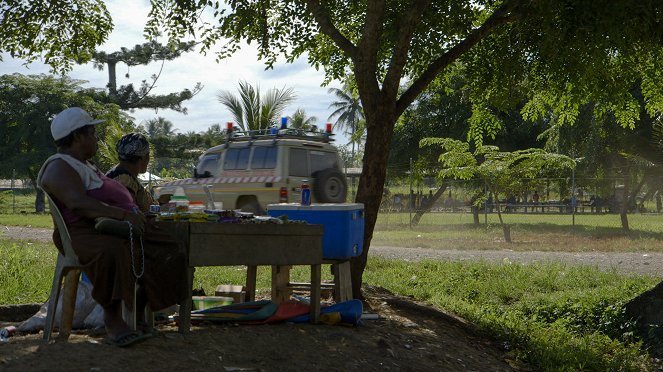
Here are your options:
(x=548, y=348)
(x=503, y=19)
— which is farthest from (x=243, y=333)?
(x=503, y=19)

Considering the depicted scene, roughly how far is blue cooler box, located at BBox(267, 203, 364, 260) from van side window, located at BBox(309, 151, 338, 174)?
7936 mm

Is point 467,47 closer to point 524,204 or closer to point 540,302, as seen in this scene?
point 540,302

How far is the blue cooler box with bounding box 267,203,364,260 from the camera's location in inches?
263

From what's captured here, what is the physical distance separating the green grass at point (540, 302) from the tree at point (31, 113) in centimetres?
→ 2852

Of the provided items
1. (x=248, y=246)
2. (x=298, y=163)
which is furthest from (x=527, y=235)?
(x=248, y=246)

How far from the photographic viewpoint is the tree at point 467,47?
8.06m

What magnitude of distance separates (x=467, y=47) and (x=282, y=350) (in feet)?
14.7

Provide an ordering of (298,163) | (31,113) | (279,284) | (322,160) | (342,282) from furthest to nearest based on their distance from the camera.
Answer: (31,113)
(322,160)
(298,163)
(342,282)
(279,284)

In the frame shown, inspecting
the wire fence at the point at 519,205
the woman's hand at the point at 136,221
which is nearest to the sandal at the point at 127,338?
the woman's hand at the point at 136,221

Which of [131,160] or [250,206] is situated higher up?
[131,160]

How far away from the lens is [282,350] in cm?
533

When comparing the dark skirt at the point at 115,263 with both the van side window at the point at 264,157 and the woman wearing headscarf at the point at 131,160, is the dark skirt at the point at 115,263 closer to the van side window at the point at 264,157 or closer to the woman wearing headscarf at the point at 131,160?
the woman wearing headscarf at the point at 131,160

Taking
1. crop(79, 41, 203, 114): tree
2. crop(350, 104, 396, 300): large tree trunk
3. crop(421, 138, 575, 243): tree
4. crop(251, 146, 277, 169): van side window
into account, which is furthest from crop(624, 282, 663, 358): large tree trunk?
crop(79, 41, 203, 114): tree

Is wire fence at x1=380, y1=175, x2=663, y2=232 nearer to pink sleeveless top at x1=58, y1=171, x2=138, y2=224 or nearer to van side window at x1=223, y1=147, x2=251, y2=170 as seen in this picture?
van side window at x1=223, y1=147, x2=251, y2=170
